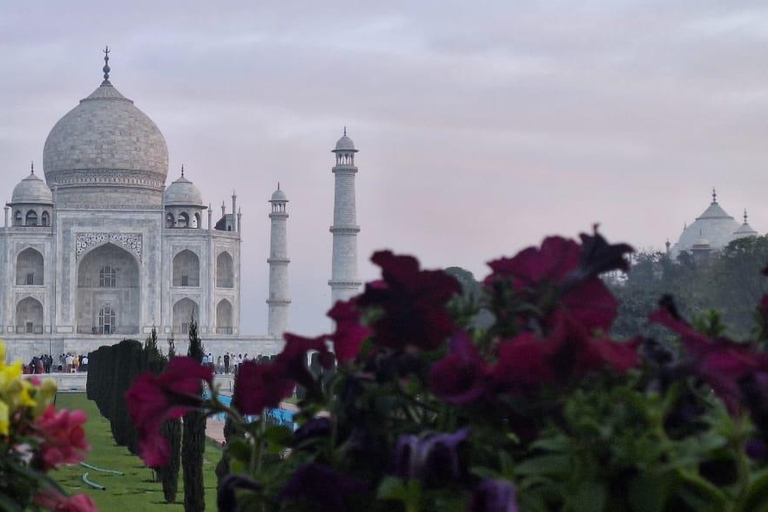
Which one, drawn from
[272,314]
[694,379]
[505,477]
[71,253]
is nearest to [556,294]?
[694,379]

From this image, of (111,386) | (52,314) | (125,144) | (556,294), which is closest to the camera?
(556,294)

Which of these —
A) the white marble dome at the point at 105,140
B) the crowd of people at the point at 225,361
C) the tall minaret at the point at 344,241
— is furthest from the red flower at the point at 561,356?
the white marble dome at the point at 105,140

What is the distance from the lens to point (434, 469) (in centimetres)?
131

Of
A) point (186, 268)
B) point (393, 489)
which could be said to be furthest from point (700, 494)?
point (186, 268)

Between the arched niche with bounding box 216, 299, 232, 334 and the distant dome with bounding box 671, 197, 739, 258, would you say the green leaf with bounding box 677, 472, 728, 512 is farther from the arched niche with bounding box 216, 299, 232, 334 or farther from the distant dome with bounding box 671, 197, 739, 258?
the distant dome with bounding box 671, 197, 739, 258

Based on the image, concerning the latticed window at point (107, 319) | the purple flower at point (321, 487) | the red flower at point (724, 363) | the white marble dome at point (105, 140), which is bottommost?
the purple flower at point (321, 487)

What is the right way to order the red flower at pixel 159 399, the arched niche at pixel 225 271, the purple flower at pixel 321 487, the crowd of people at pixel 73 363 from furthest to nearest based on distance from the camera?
the arched niche at pixel 225 271
the crowd of people at pixel 73 363
the red flower at pixel 159 399
the purple flower at pixel 321 487

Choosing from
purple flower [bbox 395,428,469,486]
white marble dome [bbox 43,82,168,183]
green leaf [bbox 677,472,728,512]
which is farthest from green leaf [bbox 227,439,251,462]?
white marble dome [bbox 43,82,168,183]

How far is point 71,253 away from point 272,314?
20.9ft

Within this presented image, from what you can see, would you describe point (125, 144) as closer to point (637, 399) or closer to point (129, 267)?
point (129, 267)

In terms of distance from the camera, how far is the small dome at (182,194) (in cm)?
3832

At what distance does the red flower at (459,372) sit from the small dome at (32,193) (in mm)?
37760

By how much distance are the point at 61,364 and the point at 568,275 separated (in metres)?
34.0

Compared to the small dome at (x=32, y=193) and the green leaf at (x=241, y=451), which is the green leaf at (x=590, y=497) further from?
the small dome at (x=32, y=193)
